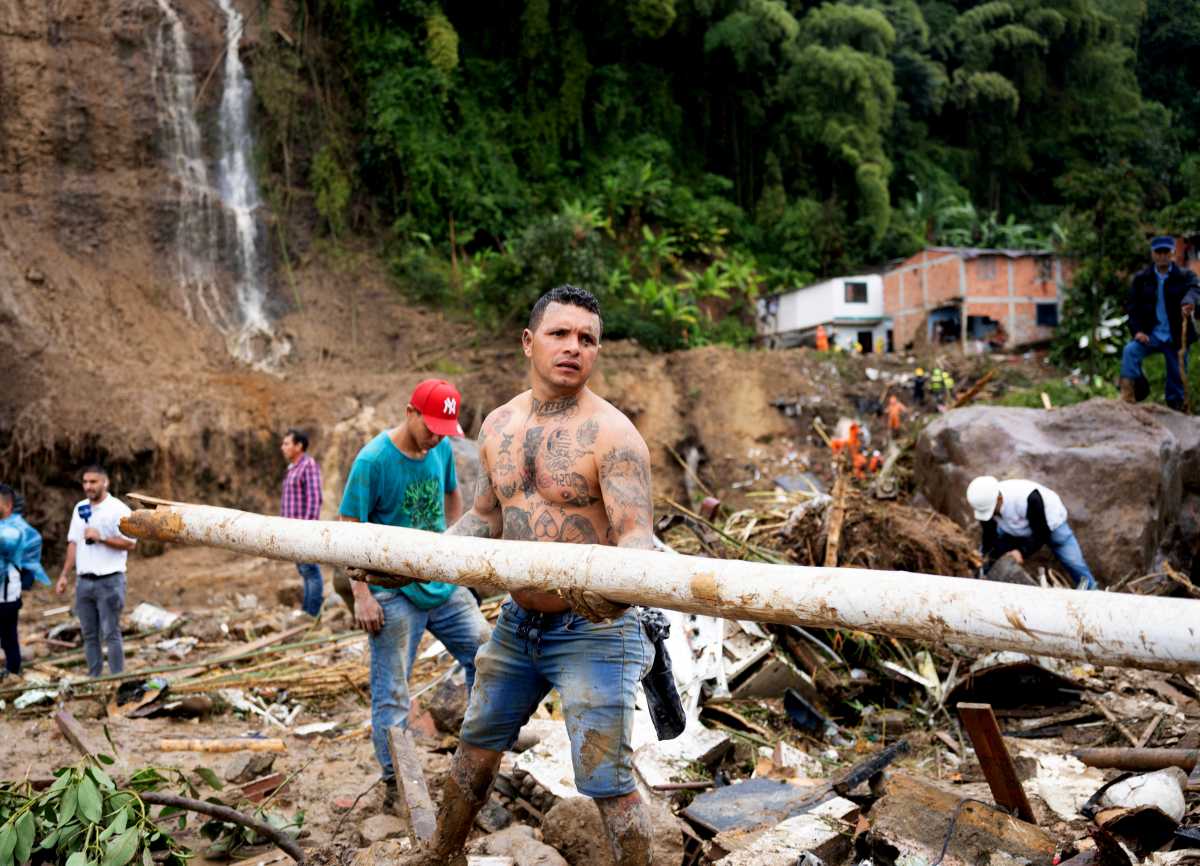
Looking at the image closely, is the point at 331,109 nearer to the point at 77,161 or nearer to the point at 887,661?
the point at 77,161

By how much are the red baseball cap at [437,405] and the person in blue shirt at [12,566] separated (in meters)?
4.31

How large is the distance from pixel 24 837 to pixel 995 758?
378 cm

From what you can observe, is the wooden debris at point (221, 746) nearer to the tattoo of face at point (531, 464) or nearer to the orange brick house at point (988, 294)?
the tattoo of face at point (531, 464)

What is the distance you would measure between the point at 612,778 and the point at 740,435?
1514cm

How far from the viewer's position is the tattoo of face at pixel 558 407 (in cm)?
340

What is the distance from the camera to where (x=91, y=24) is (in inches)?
792

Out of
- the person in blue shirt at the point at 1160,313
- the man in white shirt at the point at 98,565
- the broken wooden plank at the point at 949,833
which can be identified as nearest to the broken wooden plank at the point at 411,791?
the broken wooden plank at the point at 949,833

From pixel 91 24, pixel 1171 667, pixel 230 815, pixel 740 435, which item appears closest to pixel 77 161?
pixel 91 24

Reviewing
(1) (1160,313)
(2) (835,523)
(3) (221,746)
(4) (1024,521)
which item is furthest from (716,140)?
(3) (221,746)

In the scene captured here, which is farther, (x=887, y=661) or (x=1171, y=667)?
(x=887, y=661)

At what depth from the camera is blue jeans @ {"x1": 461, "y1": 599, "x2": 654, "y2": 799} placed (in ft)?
10.3

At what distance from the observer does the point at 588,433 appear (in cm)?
330

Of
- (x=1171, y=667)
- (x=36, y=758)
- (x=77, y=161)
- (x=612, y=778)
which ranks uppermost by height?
(x=77, y=161)

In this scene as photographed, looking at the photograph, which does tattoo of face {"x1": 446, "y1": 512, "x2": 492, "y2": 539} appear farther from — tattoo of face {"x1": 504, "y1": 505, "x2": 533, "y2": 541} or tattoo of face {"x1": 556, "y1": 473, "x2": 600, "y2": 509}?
tattoo of face {"x1": 556, "y1": 473, "x2": 600, "y2": 509}
